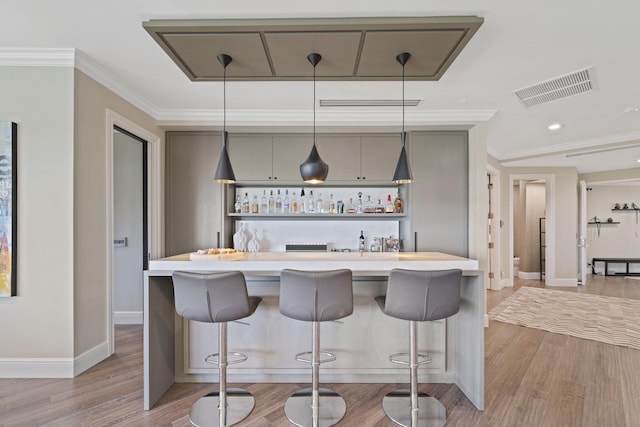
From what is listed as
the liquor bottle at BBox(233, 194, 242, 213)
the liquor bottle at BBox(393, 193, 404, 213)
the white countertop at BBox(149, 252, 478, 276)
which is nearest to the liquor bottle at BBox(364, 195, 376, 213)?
the liquor bottle at BBox(393, 193, 404, 213)

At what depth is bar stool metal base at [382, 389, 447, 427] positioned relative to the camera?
200cm

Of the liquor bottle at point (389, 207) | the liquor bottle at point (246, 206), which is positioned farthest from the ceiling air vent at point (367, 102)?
the liquor bottle at point (246, 206)

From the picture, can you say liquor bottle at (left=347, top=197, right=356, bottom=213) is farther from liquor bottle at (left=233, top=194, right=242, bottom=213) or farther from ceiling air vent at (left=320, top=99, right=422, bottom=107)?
liquor bottle at (left=233, top=194, right=242, bottom=213)

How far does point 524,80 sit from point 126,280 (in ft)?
16.1

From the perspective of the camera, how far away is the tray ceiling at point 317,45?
2.03 metres

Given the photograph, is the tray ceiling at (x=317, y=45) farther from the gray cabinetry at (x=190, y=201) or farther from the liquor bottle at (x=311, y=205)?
the liquor bottle at (x=311, y=205)

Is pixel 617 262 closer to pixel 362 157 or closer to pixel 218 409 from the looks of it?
pixel 362 157

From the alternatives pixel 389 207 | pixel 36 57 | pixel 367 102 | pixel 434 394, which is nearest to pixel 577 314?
pixel 389 207

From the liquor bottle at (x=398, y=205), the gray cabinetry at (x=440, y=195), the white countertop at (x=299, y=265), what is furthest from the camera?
the liquor bottle at (x=398, y=205)

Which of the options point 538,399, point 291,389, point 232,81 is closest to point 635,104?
point 538,399

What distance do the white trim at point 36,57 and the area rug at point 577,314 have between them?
17.9 ft

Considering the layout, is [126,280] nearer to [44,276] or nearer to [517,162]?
[44,276]

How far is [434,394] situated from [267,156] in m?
3.10

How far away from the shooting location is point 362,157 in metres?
3.92
